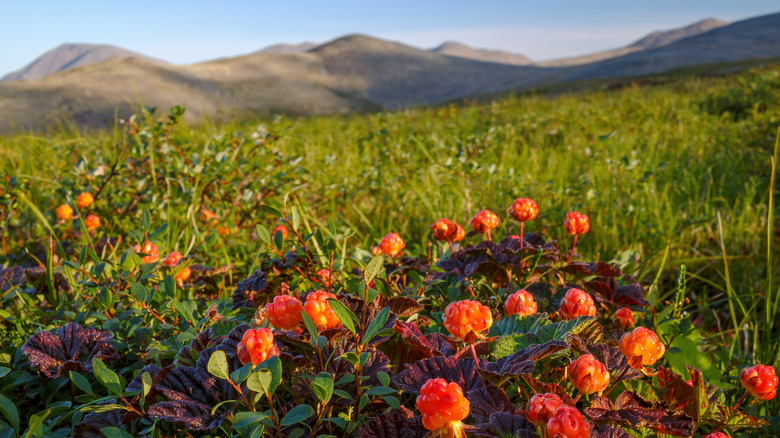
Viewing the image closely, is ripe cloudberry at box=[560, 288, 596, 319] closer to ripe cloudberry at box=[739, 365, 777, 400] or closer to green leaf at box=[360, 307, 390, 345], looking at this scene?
ripe cloudberry at box=[739, 365, 777, 400]

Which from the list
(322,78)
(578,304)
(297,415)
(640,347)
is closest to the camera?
(297,415)

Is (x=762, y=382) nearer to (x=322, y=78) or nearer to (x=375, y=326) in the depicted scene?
(x=375, y=326)

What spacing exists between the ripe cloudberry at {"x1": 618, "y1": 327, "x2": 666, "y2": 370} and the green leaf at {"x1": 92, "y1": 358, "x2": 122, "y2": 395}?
906 millimetres

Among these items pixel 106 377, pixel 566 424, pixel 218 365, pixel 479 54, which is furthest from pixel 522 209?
pixel 479 54

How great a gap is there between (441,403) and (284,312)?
0.40 meters

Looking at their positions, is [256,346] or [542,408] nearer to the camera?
[542,408]

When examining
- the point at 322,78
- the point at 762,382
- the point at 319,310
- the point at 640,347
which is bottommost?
the point at 762,382

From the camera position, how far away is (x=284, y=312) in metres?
0.92

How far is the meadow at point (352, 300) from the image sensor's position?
85 cm

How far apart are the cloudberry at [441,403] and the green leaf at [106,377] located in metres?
0.54

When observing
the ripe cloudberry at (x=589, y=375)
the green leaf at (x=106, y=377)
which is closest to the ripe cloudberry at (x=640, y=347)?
the ripe cloudberry at (x=589, y=375)

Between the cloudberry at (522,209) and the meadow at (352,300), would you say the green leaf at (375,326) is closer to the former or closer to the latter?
the meadow at (352,300)

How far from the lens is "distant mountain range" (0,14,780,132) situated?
15383mm

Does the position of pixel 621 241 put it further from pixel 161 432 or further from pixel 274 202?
pixel 161 432
